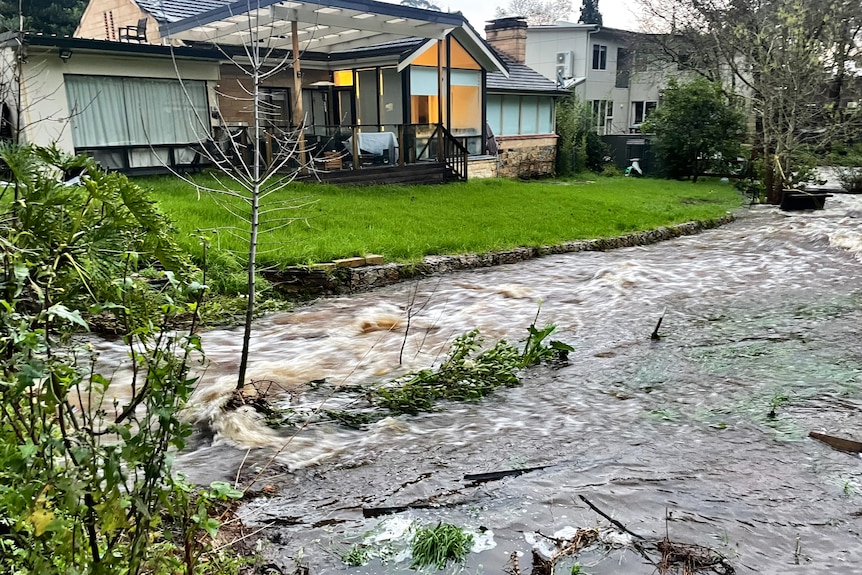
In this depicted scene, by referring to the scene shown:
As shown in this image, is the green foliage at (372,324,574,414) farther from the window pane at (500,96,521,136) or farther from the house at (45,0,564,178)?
the window pane at (500,96,521,136)

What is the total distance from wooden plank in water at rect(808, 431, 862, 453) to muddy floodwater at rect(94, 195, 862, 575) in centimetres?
11

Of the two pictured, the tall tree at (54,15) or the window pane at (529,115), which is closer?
the window pane at (529,115)

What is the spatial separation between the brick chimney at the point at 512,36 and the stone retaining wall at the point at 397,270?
1702 cm

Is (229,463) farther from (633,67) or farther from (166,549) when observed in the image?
(633,67)

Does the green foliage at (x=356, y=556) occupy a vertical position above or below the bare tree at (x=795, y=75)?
below

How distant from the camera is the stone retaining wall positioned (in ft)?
28.8

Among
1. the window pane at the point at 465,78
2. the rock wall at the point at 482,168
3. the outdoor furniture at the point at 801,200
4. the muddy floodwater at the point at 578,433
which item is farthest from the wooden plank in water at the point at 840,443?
the window pane at the point at 465,78

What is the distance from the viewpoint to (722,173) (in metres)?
25.5

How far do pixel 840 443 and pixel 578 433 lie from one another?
5.54ft

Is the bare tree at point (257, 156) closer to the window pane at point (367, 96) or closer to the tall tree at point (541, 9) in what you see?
the window pane at point (367, 96)

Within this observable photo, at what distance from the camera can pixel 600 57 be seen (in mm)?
35281

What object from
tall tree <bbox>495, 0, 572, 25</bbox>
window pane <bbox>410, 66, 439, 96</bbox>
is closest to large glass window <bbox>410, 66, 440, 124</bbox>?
window pane <bbox>410, 66, 439, 96</bbox>

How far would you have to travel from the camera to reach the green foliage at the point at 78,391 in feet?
6.38

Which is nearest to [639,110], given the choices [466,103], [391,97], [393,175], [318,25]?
[466,103]
